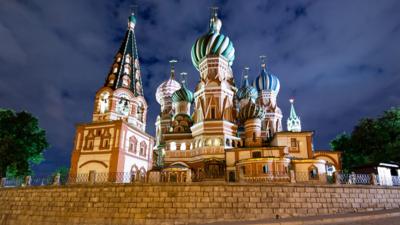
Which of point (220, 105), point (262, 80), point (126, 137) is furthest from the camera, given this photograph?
point (262, 80)

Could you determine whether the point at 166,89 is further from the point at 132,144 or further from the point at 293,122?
the point at 293,122

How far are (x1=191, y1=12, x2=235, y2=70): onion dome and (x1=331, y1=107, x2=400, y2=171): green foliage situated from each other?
1916 centimetres

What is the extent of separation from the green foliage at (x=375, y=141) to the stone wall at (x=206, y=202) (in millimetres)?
12249

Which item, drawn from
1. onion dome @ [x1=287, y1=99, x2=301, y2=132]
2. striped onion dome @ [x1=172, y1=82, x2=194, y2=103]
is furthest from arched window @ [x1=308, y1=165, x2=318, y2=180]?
onion dome @ [x1=287, y1=99, x2=301, y2=132]

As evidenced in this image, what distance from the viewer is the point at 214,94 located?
32.3 m

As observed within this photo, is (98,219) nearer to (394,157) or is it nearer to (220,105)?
(220,105)

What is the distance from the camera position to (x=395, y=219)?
1263 centimetres

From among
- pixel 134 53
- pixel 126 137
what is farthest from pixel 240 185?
pixel 134 53

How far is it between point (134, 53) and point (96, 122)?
36.9 ft

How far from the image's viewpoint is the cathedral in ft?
76.2

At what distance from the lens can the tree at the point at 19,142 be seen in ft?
79.8

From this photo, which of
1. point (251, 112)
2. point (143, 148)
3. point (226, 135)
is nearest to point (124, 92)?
point (143, 148)

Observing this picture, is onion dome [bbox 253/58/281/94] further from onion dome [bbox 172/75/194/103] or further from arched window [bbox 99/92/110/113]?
arched window [bbox 99/92/110/113]

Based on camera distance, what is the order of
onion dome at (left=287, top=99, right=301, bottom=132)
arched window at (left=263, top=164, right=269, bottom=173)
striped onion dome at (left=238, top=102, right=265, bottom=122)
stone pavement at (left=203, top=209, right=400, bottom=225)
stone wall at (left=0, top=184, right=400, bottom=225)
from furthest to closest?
onion dome at (left=287, top=99, right=301, bottom=132) → striped onion dome at (left=238, top=102, right=265, bottom=122) → arched window at (left=263, top=164, right=269, bottom=173) → stone wall at (left=0, top=184, right=400, bottom=225) → stone pavement at (left=203, top=209, right=400, bottom=225)
